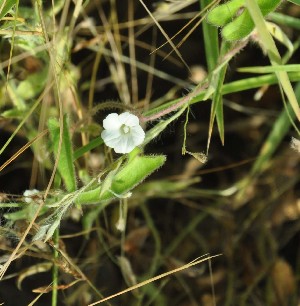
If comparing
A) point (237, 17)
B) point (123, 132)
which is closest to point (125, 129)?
point (123, 132)

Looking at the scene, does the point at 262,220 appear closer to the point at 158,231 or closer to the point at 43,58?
the point at 158,231

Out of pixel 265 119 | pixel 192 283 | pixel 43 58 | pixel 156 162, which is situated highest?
pixel 43 58

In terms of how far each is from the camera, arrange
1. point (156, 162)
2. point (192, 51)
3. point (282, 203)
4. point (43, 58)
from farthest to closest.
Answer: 1. point (192, 51)
2. point (282, 203)
3. point (43, 58)
4. point (156, 162)

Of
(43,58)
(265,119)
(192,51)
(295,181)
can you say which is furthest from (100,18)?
(295,181)

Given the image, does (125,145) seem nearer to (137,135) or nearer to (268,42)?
(137,135)

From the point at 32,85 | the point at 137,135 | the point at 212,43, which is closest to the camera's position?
the point at 137,135

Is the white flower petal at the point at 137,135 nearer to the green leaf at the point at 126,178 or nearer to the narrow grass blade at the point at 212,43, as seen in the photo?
the green leaf at the point at 126,178
